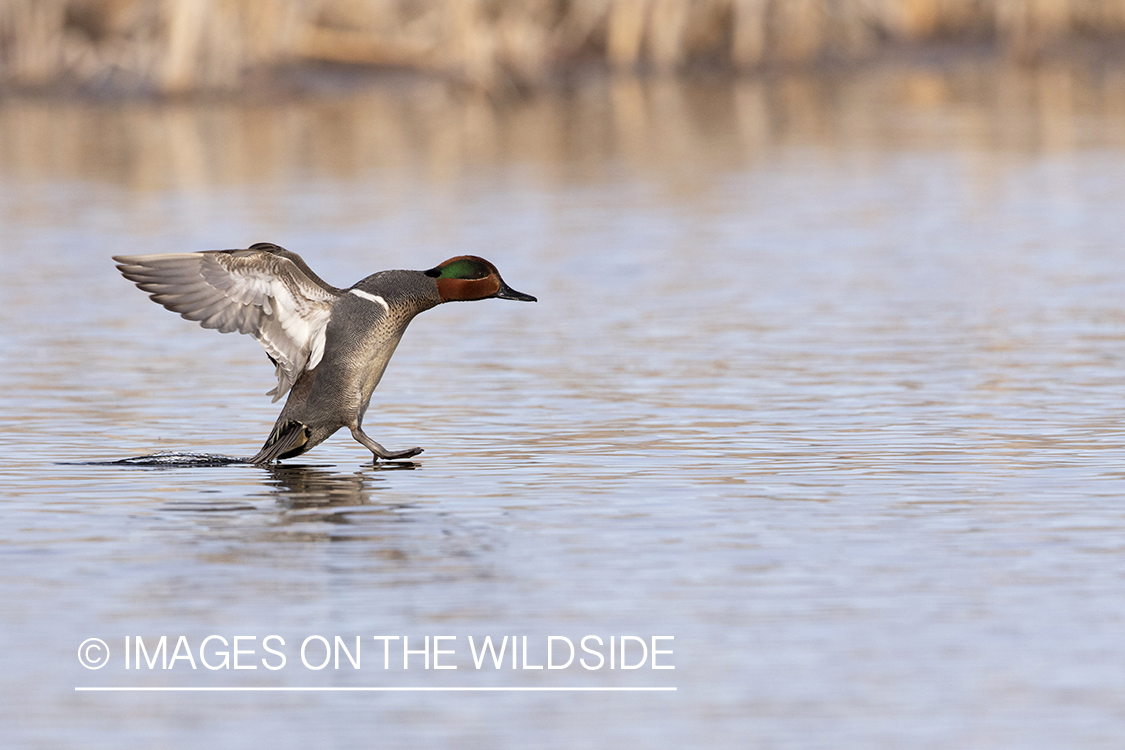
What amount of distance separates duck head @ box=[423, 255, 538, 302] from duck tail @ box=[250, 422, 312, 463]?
773 mm

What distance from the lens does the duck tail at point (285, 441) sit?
9.46 meters

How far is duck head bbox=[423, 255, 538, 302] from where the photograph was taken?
9.30 metres

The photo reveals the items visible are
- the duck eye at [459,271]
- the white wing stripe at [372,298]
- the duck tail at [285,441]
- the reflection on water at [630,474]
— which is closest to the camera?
the reflection on water at [630,474]

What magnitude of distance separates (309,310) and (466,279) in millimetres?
627

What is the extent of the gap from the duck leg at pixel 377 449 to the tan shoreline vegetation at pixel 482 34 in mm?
20411

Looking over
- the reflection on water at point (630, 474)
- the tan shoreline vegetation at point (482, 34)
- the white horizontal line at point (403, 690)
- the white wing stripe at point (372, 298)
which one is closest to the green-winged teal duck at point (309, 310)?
the white wing stripe at point (372, 298)

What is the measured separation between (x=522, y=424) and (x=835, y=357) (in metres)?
2.55

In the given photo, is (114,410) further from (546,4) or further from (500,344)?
(546,4)

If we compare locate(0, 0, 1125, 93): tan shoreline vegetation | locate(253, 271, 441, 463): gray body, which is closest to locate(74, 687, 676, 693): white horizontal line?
locate(253, 271, 441, 463): gray body

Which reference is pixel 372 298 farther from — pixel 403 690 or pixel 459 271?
pixel 403 690

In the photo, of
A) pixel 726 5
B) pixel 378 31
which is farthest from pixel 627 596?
pixel 726 5

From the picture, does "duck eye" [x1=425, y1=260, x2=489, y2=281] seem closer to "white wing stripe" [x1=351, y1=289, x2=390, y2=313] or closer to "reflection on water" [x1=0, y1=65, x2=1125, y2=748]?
"white wing stripe" [x1=351, y1=289, x2=390, y2=313]

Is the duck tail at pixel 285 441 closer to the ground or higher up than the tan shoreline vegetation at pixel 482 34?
closer to the ground

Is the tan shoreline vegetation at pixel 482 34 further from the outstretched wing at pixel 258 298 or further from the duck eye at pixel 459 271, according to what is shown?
the duck eye at pixel 459 271
